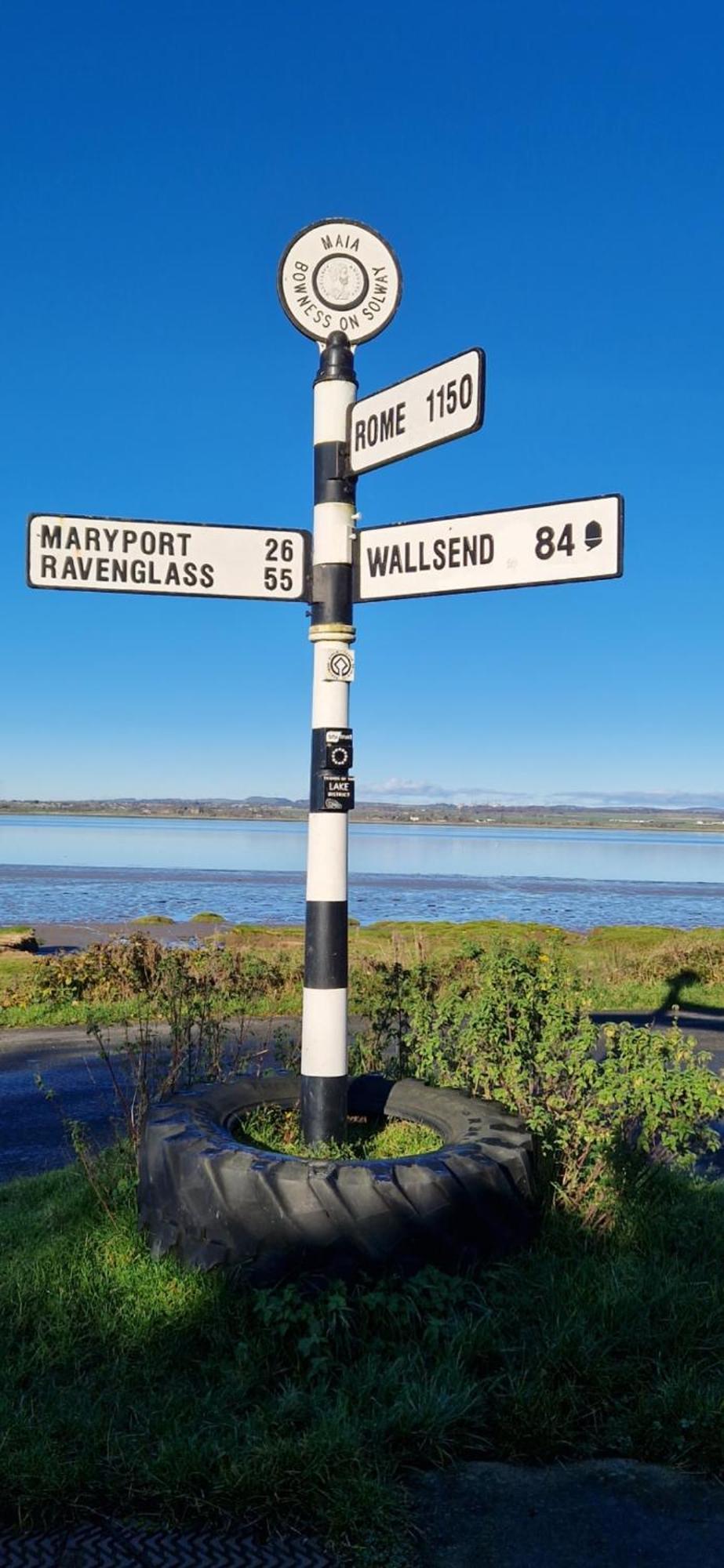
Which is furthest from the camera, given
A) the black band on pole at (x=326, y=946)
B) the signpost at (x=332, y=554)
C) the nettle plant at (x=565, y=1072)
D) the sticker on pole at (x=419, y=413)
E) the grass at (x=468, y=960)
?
the grass at (x=468, y=960)

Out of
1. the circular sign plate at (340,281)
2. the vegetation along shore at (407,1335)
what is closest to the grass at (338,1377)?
the vegetation along shore at (407,1335)

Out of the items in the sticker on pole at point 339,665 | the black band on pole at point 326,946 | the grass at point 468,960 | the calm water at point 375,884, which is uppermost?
the sticker on pole at point 339,665

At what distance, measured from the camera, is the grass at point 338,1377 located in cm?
290

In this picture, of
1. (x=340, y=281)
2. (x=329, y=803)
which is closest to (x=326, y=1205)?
(x=329, y=803)

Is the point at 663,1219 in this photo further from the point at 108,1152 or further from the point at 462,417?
the point at 462,417

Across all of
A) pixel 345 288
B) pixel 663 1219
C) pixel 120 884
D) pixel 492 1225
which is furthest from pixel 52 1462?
pixel 120 884

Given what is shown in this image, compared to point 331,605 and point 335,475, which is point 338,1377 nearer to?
point 331,605

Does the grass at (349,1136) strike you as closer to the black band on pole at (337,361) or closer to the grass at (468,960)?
the grass at (468,960)

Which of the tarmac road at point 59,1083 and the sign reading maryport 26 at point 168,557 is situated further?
the tarmac road at point 59,1083

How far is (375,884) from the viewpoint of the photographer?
2216 inches

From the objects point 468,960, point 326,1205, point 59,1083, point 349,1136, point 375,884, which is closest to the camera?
point 326,1205

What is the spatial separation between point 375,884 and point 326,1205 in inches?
2066

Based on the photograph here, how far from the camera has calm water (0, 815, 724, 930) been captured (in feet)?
129

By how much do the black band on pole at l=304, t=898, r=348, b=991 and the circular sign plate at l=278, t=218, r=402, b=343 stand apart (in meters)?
2.47
